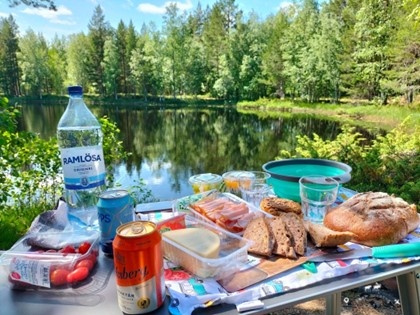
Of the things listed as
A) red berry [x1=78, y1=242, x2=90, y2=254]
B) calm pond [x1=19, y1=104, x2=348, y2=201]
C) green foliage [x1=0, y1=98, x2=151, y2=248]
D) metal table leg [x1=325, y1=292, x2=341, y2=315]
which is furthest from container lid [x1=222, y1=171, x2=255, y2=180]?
calm pond [x1=19, y1=104, x2=348, y2=201]

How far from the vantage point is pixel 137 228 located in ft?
2.22

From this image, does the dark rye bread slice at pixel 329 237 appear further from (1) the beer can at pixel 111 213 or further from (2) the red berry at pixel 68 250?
(2) the red berry at pixel 68 250

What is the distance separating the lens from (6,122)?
2357 mm

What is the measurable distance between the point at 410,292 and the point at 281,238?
0.46 meters

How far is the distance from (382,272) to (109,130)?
2.95 meters

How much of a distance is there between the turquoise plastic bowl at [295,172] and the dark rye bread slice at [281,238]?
263 mm

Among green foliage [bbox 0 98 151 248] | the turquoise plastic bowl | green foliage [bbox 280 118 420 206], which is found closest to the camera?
the turquoise plastic bowl

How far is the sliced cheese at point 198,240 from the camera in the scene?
81cm

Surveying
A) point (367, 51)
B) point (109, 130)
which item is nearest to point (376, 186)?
point (109, 130)

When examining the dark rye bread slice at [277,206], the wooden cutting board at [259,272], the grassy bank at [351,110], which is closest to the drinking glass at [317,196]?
A: the dark rye bread slice at [277,206]

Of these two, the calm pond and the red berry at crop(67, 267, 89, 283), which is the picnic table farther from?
the calm pond

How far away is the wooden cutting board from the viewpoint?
2.55 ft

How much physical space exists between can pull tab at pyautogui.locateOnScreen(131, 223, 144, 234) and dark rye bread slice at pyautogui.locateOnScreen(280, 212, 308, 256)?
0.46 m

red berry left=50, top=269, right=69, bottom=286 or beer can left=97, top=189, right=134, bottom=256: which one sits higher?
beer can left=97, top=189, right=134, bottom=256
